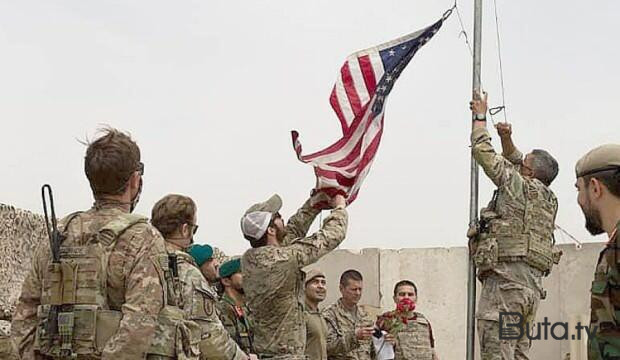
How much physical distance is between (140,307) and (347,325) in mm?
5177

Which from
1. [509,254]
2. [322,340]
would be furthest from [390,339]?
[509,254]

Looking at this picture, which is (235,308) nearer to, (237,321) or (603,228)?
(237,321)

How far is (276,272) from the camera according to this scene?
20.3 ft

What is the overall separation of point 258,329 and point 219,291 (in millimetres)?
652

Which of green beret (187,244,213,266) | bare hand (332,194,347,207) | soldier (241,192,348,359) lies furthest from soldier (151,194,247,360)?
bare hand (332,194,347,207)

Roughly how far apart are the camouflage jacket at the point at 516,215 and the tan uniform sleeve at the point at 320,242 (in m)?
1.43

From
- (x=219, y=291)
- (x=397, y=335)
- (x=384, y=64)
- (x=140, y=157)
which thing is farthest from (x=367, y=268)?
(x=140, y=157)

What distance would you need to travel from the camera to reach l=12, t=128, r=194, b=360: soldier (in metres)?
3.90

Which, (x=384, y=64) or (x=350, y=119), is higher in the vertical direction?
(x=384, y=64)

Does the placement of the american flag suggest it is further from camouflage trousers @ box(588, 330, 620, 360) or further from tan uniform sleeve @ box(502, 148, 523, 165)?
camouflage trousers @ box(588, 330, 620, 360)

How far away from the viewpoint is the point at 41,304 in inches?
162

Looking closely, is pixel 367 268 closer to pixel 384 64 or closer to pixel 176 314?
pixel 384 64

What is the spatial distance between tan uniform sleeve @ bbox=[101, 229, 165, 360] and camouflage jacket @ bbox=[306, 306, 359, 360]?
3.69 m

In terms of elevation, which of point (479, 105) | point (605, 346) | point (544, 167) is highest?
point (479, 105)
